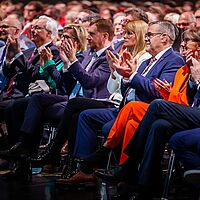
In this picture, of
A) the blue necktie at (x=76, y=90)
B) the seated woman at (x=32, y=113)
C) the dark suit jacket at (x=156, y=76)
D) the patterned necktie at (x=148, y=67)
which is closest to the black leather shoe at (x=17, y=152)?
the seated woman at (x=32, y=113)

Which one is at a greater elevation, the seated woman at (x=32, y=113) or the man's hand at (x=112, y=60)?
the man's hand at (x=112, y=60)

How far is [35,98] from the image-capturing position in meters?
7.39

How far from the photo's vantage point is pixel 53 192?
259 inches

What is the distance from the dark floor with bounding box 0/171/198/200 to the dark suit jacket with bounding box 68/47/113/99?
89 cm

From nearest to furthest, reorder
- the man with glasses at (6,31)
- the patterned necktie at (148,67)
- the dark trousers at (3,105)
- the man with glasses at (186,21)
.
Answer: the patterned necktie at (148,67)
the dark trousers at (3,105)
the man with glasses at (6,31)
the man with glasses at (186,21)

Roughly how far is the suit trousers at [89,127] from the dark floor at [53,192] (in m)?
0.32

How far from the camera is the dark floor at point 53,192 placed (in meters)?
6.31

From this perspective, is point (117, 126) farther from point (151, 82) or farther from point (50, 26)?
point (50, 26)

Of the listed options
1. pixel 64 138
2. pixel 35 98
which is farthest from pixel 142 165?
pixel 35 98

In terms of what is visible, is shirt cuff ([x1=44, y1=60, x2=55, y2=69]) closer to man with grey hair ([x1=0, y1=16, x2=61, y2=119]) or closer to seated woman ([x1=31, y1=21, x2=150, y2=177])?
man with grey hair ([x1=0, y1=16, x2=61, y2=119])

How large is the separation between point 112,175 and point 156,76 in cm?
95

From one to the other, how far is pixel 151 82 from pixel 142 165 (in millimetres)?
900

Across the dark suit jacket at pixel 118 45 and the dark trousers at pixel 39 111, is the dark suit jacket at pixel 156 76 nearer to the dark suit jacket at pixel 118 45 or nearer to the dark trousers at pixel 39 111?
the dark trousers at pixel 39 111

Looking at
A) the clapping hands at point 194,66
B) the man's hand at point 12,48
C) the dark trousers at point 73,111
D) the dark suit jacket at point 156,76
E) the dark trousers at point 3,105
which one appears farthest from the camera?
the man's hand at point 12,48
